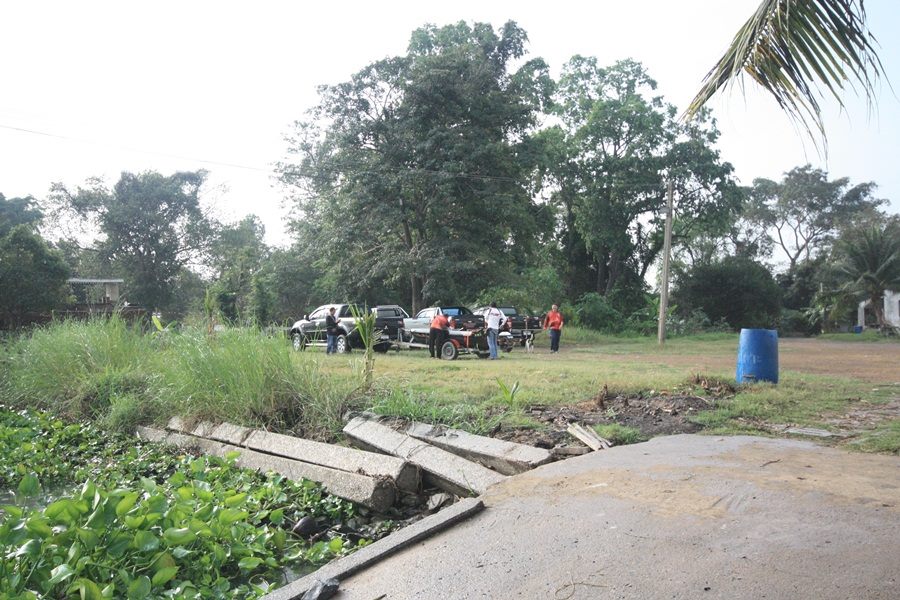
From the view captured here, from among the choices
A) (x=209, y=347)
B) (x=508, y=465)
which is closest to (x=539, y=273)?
(x=209, y=347)

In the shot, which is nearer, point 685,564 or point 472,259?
point 685,564

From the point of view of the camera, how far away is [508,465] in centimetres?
582

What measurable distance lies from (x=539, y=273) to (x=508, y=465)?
29571mm

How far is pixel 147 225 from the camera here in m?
43.5

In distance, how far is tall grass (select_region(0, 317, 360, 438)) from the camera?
7.86m

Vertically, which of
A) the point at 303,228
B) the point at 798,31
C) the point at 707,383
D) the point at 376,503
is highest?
the point at 303,228

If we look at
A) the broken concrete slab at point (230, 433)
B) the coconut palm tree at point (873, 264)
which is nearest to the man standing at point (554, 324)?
the broken concrete slab at point (230, 433)

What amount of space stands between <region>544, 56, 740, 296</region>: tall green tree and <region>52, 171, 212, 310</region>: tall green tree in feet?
79.4

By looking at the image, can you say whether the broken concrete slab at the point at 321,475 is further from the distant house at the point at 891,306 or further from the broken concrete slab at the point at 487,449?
the distant house at the point at 891,306

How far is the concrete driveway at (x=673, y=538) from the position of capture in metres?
3.34

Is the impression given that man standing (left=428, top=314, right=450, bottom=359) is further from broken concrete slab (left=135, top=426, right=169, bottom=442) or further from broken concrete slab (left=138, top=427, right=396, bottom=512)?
broken concrete slab (left=138, top=427, right=396, bottom=512)

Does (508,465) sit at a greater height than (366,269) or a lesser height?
lesser

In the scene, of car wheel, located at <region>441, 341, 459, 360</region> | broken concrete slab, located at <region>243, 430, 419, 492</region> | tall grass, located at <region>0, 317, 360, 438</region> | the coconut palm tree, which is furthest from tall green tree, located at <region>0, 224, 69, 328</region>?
the coconut palm tree

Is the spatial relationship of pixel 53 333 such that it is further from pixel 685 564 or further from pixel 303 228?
pixel 303 228
